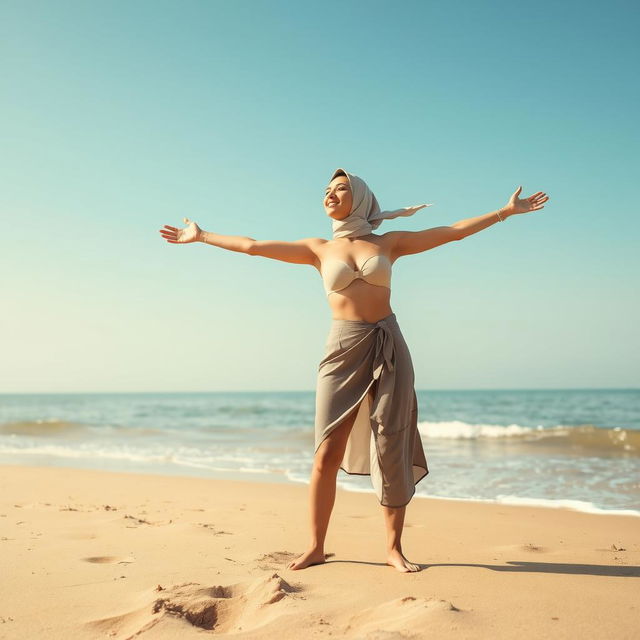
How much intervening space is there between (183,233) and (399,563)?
271 centimetres

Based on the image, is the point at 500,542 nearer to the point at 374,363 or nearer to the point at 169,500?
the point at 374,363

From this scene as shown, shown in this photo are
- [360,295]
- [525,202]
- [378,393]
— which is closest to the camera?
[378,393]

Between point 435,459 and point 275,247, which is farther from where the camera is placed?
point 435,459

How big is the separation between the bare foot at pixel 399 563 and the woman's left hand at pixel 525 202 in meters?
2.34

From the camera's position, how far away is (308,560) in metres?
3.84

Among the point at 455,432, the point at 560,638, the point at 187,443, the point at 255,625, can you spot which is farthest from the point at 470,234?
the point at 455,432

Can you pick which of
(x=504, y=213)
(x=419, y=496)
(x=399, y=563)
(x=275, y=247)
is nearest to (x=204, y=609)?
(x=399, y=563)

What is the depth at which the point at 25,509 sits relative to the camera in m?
5.83

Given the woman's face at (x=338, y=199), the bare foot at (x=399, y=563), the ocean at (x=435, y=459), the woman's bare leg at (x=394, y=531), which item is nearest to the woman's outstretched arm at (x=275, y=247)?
the woman's face at (x=338, y=199)

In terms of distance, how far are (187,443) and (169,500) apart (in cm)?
955

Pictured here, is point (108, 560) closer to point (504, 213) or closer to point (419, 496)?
point (504, 213)

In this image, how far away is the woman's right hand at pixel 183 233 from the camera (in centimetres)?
445

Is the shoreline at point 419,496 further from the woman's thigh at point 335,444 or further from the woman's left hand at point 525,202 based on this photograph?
the woman's left hand at point 525,202

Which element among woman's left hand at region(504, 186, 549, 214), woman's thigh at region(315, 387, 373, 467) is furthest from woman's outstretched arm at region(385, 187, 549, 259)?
woman's thigh at region(315, 387, 373, 467)
